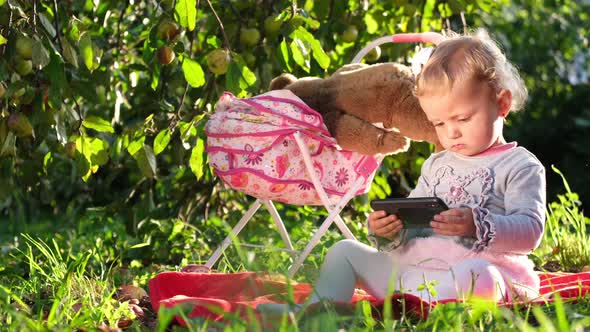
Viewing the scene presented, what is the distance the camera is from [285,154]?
279 centimetres

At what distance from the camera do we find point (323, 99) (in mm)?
2857

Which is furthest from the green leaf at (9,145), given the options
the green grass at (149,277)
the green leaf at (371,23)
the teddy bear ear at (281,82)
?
the green leaf at (371,23)

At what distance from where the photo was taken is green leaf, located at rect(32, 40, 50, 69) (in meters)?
2.46

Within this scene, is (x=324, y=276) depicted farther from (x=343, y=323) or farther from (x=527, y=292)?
(x=527, y=292)

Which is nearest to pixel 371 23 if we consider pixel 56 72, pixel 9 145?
pixel 56 72

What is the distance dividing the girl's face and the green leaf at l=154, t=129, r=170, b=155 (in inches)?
35.8

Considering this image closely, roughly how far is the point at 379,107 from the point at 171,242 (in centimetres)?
117

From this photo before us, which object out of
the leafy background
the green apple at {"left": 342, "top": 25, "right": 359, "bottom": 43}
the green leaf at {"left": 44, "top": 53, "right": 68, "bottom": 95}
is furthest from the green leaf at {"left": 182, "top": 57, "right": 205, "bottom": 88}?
the green apple at {"left": 342, "top": 25, "right": 359, "bottom": 43}

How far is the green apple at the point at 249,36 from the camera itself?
3188mm

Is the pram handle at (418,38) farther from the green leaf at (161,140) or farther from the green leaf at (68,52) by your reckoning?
the green leaf at (68,52)

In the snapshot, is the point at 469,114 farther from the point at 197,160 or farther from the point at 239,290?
the point at 197,160

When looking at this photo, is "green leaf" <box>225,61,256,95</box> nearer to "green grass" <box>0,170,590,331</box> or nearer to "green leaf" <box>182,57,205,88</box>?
"green leaf" <box>182,57,205,88</box>

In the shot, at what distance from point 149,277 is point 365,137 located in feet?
2.85

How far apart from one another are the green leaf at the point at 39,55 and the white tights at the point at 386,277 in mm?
901
